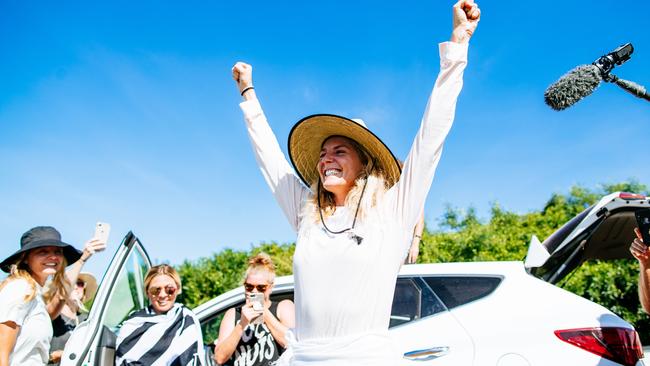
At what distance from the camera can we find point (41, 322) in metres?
3.02

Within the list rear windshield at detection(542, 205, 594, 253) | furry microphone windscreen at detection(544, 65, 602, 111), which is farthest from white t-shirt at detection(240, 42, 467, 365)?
rear windshield at detection(542, 205, 594, 253)

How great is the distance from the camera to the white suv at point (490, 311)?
2705mm

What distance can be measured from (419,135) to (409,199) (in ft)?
0.65

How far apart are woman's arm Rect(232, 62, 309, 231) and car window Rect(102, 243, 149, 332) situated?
194 centimetres

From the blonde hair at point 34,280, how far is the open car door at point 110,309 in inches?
15.1

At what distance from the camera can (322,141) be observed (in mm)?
2037

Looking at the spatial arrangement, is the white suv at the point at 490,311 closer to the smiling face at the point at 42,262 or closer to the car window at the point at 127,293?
the car window at the point at 127,293

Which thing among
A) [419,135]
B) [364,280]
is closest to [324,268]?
[364,280]

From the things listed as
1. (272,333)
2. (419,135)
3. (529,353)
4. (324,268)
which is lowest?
(529,353)

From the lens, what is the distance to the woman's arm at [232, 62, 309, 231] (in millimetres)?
1882

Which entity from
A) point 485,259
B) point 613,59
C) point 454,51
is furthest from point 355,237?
point 485,259

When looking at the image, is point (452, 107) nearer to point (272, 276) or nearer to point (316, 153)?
point (316, 153)

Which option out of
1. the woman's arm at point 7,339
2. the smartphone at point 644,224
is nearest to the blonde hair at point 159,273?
the woman's arm at point 7,339

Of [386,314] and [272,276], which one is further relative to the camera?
[272,276]
